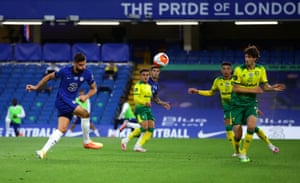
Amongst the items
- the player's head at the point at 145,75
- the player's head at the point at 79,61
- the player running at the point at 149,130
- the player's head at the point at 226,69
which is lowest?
the player running at the point at 149,130

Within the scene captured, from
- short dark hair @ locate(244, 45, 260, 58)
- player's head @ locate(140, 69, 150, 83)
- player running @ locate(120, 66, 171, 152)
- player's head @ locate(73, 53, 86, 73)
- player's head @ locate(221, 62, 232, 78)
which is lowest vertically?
player running @ locate(120, 66, 171, 152)

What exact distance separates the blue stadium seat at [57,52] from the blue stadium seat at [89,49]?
437 millimetres

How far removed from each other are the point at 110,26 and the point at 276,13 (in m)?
14.3

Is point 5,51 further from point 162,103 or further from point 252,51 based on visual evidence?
point 252,51

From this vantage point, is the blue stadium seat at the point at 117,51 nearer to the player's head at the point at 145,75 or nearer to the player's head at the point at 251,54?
the player's head at the point at 145,75

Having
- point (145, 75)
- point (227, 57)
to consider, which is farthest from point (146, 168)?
point (227, 57)

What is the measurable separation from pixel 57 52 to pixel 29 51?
147cm

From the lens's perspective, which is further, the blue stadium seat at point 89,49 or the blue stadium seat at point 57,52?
the blue stadium seat at point 57,52

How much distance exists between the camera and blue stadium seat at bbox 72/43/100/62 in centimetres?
4009

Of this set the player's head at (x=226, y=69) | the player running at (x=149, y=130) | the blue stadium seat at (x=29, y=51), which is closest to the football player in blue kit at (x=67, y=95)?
the player's head at (x=226, y=69)

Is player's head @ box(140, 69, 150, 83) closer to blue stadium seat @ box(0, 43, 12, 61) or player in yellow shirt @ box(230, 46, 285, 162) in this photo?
player in yellow shirt @ box(230, 46, 285, 162)

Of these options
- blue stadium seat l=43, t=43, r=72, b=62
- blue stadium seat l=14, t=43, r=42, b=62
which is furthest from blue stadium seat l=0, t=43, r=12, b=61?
blue stadium seat l=43, t=43, r=72, b=62

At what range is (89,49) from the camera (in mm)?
40156

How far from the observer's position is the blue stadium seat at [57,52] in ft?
133
